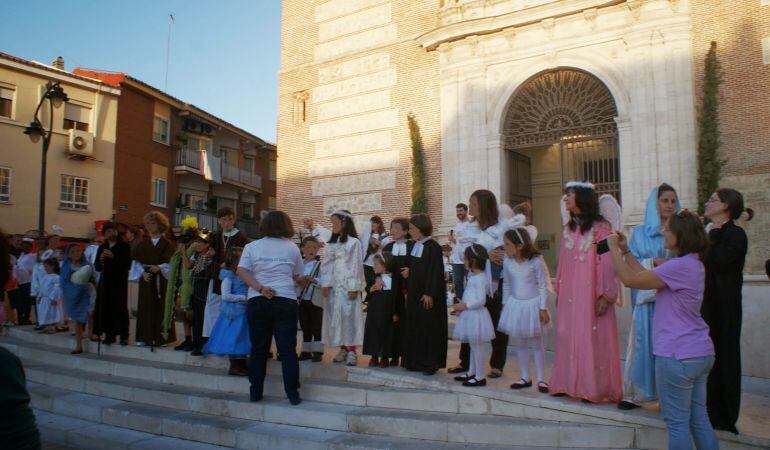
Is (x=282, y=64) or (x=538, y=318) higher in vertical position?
(x=282, y=64)

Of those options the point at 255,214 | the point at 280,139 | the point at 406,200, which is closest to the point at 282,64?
the point at 280,139

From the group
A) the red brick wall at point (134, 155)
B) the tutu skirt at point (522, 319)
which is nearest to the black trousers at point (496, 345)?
the tutu skirt at point (522, 319)

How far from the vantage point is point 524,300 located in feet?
17.2

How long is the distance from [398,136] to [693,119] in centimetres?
791

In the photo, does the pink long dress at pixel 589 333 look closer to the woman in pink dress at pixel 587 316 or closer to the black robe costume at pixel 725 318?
the woman in pink dress at pixel 587 316

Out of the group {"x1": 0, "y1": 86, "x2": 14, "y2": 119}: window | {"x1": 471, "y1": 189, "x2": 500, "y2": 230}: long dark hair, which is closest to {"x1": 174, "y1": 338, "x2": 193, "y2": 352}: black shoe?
{"x1": 471, "y1": 189, "x2": 500, "y2": 230}: long dark hair

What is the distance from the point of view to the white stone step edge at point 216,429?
4586 millimetres

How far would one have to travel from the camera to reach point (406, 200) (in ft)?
53.4

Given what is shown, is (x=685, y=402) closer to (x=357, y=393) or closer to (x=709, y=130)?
(x=357, y=393)

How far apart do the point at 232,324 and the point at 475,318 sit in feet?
9.43

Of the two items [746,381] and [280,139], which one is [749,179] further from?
[280,139]

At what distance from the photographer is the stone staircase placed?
14.4 feet

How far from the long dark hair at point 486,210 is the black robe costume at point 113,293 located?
546cm

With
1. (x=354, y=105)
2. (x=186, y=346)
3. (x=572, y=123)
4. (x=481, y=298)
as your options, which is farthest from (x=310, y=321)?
(x=354, y=105)
